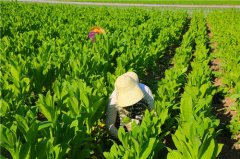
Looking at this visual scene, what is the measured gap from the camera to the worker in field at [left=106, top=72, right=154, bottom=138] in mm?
3803

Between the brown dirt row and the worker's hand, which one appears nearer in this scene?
the worker's hand

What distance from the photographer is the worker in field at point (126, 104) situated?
3.80 meters

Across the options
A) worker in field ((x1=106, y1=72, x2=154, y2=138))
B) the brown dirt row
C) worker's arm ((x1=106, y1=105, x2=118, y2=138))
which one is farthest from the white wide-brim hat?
the brown dirt row

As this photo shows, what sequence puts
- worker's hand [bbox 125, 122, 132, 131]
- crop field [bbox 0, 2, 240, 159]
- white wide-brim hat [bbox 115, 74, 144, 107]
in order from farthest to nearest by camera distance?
1. worker's hand [bbox 125, 122, 132, 131]
2. white wide-brim hat [bbox 115, 74, 144, 107]
3. crop field [bbox 0, 2, 240, 159]

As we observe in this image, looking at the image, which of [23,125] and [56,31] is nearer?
[23,125]

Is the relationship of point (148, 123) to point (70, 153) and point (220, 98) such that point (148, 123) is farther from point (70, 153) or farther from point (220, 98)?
point (220, 98)

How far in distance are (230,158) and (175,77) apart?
1605 mm

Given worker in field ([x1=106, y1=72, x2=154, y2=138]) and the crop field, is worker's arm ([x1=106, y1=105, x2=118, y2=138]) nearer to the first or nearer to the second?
worker in field ([x1=106, y1=72, x2=154, y2=138])

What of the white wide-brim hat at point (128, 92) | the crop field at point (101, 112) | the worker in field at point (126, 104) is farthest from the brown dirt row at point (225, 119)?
the white wide-brim hat at point (128, 92)

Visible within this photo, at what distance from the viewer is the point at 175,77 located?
17.8 ft

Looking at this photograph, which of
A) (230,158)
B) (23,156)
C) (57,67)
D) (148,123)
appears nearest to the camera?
(23,156)

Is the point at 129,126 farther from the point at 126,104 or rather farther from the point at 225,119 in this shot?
the point at 225,119

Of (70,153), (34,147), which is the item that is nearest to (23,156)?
(34,147)

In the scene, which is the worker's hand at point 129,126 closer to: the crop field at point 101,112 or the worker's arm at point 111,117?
the worker's arm at point 111,117
